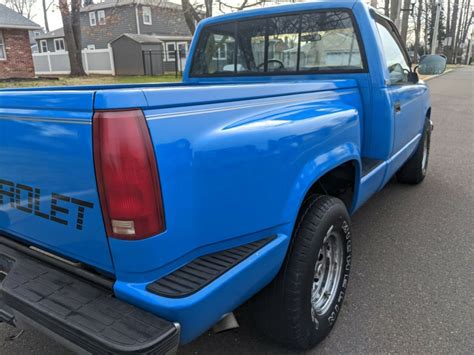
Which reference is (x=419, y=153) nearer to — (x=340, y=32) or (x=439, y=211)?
(x=439, y=211)

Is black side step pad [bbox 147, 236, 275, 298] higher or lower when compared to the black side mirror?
lower

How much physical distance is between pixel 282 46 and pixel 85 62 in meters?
29.8

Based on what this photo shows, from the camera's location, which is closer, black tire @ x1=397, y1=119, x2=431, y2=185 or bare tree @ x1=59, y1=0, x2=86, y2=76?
black tire @ x1=397, y1=119, x2=431, y2=185

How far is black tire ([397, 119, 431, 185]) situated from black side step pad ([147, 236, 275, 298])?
13.1ft

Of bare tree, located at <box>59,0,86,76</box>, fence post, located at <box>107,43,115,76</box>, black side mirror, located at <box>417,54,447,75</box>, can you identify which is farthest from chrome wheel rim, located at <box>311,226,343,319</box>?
fence post, located at <box>107,43,115,76</box>

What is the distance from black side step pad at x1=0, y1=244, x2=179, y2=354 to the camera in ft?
4.69

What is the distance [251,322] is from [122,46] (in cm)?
2965

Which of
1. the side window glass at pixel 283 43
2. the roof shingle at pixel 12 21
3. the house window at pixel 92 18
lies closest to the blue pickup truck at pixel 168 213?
the side window glass at pixel 283 43

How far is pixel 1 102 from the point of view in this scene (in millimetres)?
1854

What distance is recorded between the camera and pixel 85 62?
30.3 m

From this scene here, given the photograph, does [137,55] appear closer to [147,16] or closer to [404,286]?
[147,16]

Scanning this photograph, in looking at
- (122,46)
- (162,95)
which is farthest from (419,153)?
(122,46)

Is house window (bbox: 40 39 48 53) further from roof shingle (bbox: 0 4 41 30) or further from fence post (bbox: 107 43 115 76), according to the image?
roof shingle (bbox: 0 4 41 30)

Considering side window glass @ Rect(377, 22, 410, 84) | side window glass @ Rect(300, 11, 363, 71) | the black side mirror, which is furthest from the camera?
the black side mirror
